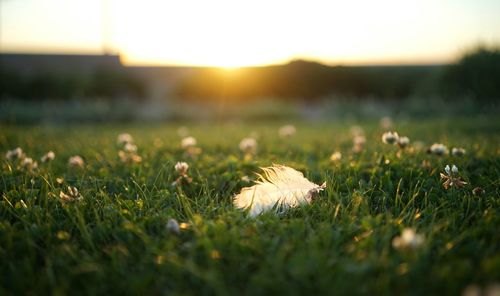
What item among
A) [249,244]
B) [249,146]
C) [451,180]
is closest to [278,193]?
[249,244]

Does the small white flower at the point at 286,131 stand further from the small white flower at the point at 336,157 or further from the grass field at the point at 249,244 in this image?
the grass field at the point at 249,244

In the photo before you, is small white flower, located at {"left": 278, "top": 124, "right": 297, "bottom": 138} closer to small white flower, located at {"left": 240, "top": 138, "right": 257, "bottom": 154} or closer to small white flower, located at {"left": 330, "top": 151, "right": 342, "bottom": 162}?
small white flower, located at {"left": 240, "top": 138, "right": 257, "bottom": 154}

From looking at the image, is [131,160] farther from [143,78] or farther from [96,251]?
[143,78]

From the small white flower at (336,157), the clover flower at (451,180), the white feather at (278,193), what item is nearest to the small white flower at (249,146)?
the small white flower at (336,157)

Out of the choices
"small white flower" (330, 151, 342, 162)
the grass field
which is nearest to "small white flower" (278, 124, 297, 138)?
"small white flower" (330, 151, 342, 162)

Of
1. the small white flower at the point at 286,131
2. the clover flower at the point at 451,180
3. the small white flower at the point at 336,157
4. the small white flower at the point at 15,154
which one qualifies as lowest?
the small white flower at the point at 286,131

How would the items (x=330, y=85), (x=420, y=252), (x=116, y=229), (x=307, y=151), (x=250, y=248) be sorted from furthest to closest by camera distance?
(x=330, y=85), (x=307, y=151), (x=116, y=229), (x=250, y=248), (x=420, y=252)

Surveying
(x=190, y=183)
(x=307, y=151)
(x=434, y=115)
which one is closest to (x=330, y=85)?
(x=434, y=115)

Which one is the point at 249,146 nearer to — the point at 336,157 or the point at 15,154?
the point at 336,157

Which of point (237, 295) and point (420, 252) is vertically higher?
point (420, 252)
